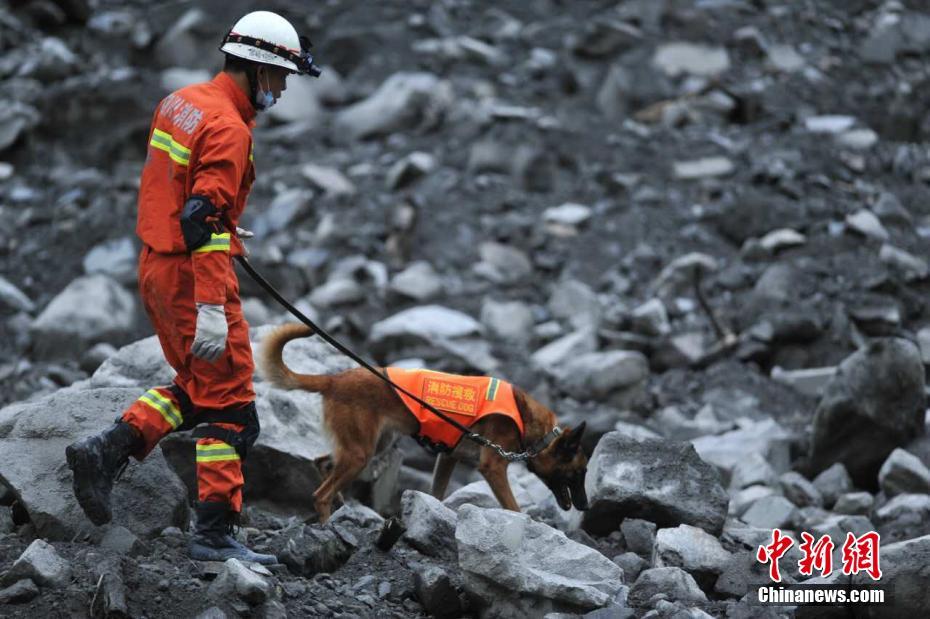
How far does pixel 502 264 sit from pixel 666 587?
8.05 m

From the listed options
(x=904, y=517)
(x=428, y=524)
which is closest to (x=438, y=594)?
(x=428, y=524)

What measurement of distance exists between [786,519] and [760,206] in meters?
6.44

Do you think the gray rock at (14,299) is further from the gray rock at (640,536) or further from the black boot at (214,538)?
the gray rock at (640,536)

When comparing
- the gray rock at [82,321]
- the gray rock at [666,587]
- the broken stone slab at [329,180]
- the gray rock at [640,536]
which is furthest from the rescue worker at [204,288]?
the broken stone slab at [329,180]

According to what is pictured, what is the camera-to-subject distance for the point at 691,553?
507 cm

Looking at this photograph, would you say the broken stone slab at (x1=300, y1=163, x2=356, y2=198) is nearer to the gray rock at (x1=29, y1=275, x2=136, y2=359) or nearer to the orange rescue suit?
the gray rock at (x1=29, y1=275, x2=136, y2=359)

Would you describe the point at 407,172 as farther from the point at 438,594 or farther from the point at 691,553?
the point at 438,594

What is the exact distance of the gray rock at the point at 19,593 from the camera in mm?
3896

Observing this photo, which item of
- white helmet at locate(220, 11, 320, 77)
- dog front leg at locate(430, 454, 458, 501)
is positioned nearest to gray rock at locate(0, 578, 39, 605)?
white helmet at locate(220, 11, 320, 77)

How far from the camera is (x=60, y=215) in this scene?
13.2 m

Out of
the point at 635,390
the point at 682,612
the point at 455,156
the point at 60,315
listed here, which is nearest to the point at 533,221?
the point at 455,156

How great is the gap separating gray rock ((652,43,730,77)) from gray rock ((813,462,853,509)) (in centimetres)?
914

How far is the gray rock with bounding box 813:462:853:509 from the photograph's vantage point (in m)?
7.52

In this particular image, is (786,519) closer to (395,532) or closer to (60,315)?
(395,532)
